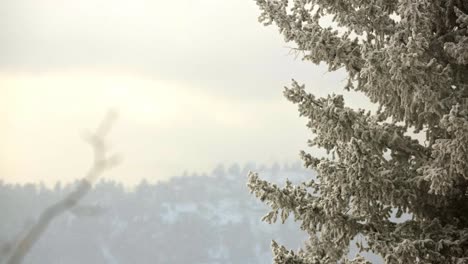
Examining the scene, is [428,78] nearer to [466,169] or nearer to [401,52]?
[401,52]

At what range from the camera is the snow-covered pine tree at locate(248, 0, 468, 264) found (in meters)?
4.27

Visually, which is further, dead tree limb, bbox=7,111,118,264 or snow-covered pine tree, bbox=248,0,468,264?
snow-covered pine tree, bbox=248,0,468,264

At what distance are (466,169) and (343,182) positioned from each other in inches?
32.8

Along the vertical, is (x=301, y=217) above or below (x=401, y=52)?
below

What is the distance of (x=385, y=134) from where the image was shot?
15.7 ft

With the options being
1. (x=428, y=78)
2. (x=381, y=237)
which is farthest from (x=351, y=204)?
(x=428, y=78)

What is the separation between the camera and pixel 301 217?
4770 millimetres

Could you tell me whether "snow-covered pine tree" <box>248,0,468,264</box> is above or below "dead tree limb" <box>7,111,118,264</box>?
above

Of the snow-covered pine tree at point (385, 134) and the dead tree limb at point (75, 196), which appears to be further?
the snow-covered pine tree at point (385, 134)

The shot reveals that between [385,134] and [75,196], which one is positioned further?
[385,134]

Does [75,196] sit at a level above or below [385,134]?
below

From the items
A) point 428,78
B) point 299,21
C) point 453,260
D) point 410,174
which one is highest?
point 299,21

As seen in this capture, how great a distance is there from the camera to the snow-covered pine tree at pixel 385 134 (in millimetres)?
4273

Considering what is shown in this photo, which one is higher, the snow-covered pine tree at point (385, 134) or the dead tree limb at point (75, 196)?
the snow-covered pine tree at point (385, 134)
